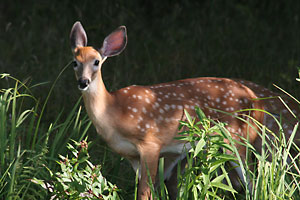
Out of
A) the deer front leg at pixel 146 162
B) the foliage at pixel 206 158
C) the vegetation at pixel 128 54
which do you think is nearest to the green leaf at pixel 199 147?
the foliage at pixel 206 158

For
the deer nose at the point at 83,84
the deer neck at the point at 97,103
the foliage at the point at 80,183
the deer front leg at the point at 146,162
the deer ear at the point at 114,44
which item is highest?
the deer ear at the point at 114,44

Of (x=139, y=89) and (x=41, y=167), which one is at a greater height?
(x=139, y=89)

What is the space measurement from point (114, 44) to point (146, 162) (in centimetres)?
89

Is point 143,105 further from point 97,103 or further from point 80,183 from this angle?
point 80,183

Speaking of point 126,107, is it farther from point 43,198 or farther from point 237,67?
point 237,67

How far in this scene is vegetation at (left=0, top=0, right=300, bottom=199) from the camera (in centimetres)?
532

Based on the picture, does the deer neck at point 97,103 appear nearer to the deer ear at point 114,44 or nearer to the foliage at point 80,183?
the deer ear at point 114,44

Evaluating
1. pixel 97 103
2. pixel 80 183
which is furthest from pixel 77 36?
pixel 80 183

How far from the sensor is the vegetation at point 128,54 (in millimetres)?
5320

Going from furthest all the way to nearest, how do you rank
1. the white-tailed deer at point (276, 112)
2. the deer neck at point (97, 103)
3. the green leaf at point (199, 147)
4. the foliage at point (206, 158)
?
the white-tailed deer at point (276, 112), the deer neck at point (97, 103), the foliage at point (206, 158), the green leaf at point (199, 147)

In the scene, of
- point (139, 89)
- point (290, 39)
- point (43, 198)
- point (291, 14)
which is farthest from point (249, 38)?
point (43, 198)

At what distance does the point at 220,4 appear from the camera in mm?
8781

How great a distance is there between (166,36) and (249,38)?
1.03 m

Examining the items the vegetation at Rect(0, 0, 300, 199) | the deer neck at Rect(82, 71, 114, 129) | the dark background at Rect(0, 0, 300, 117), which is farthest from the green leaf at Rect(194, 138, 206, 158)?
the dark background at Rect(0, 0, 300, 117)
